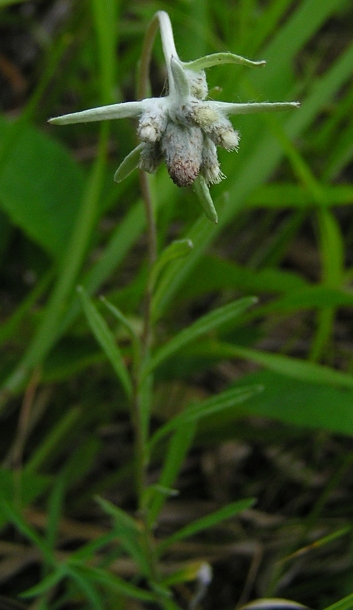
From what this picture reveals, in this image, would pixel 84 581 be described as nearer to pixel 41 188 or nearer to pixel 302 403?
pixel 302 403

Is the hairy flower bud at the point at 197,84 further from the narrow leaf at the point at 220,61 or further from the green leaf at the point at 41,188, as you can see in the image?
the green leaf at the point at 41,188

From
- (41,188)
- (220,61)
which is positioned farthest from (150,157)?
(41,188)

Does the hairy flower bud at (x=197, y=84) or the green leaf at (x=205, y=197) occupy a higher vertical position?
the hairy flower bud at (x=197, y=84)

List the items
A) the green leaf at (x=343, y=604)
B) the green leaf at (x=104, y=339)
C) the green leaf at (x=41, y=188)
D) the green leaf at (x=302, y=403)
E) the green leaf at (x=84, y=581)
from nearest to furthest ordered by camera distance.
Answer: the green leaf at (x=343, y=604) → the green leaf at (x=104, y=339) → the green leaf at (x=84, y=581) → the green leaf at (x=302, y=403) → the green leaf at (x=41, y=188)

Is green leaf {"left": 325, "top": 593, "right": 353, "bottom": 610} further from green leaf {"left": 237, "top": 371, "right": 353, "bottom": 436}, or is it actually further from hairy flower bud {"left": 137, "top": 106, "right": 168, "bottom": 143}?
hairy flower bud {"left": 137, "top": 106, "right": 168, "bottom": 143}

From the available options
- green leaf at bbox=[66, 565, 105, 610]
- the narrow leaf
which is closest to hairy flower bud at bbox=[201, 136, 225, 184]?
the narrow leaf

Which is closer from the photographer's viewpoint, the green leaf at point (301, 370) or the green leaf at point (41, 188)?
the green leaf at point (301, 370)

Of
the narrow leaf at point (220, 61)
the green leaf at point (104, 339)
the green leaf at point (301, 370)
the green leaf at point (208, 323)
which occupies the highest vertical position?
the narrow leaf at point (220, 61)

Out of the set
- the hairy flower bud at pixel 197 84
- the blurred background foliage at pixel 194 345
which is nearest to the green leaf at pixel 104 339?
the blurred background foliage at pixel 194 345
